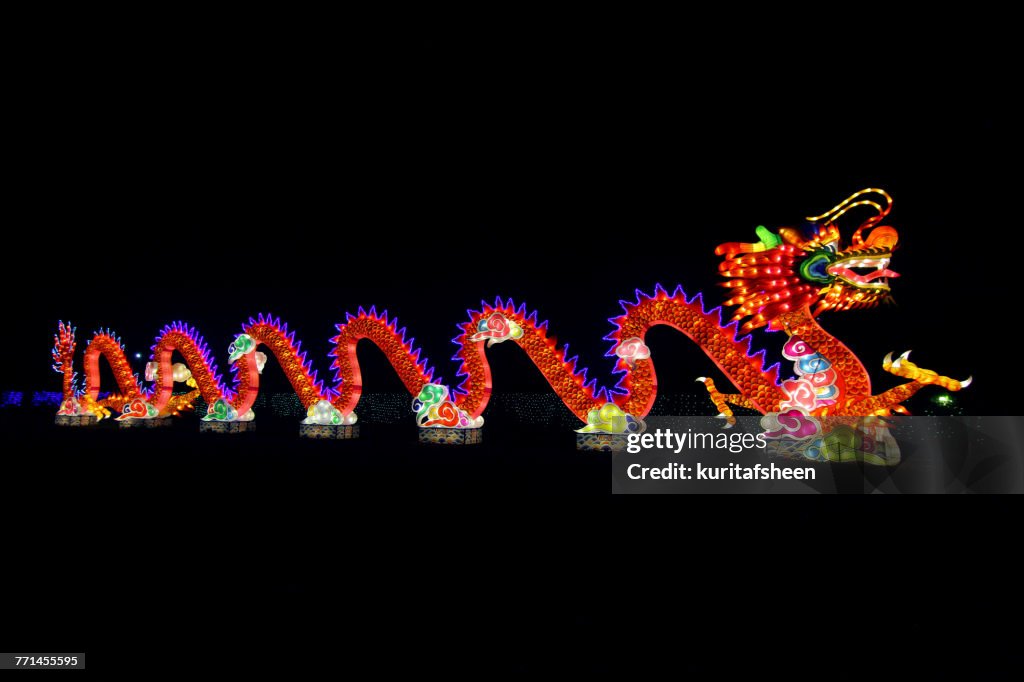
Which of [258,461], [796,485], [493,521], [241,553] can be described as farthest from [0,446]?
[796,485]

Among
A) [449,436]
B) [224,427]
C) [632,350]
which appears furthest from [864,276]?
[224,427]

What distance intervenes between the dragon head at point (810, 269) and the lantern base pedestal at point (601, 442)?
2008 mm

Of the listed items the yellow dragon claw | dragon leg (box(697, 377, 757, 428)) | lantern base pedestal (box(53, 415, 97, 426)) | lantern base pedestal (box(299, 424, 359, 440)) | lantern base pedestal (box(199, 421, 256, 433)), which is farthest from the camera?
lantern base pedestal (box(53, 415, 97, 426))

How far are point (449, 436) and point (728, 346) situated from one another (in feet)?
12.6

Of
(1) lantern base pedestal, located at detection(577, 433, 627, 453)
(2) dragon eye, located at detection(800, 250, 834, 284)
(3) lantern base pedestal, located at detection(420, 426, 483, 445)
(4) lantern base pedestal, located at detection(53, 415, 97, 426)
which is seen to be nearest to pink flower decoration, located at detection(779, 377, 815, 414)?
(2) dragon eye, located at detection(800, 250, 834, 284)

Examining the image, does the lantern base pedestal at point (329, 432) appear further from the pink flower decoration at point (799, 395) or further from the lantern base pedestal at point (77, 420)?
the pink flower decoration at point (799, 395)

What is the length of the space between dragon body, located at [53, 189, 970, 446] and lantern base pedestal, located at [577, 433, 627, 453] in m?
0.23

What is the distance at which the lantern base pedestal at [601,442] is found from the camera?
23.6ft

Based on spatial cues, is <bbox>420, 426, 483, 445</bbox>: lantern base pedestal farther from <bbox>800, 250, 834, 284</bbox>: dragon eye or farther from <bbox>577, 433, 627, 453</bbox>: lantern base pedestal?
<bbox>800, 250, 834, 284</bbox>: dragon eye

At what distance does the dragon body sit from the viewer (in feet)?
19.8

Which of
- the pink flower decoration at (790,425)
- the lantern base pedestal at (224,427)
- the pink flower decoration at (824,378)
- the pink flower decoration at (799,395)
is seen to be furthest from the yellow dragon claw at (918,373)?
the lantern base pedestal at (224,427)

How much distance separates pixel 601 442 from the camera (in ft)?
24.1

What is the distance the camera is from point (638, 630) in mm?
2295

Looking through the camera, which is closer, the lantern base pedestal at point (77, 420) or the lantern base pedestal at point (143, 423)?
the lantern base pedestal at point (143, 423)
